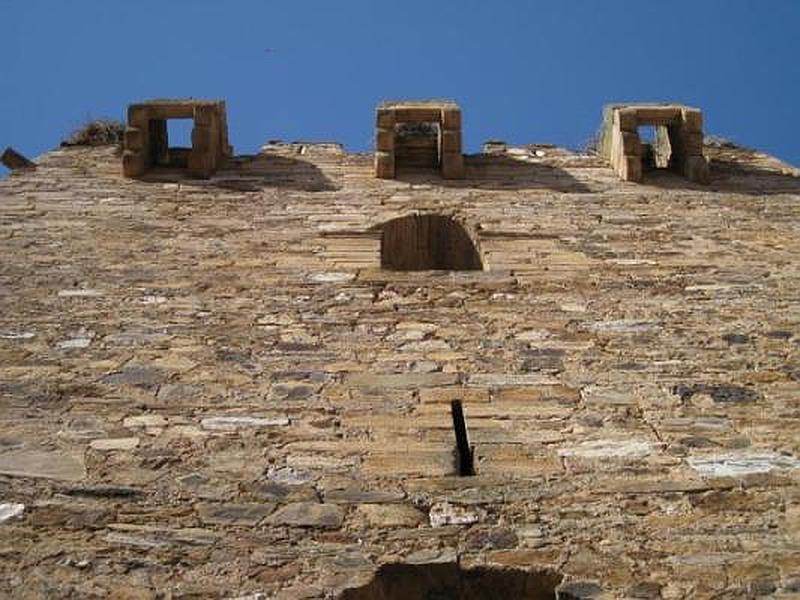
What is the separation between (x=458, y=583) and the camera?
378 centimetres

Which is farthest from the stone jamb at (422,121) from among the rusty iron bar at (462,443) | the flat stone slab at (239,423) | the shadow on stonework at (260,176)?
the flat stone slab at (239,423)

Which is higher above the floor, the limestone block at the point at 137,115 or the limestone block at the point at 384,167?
the limestone block at the point at 137,115

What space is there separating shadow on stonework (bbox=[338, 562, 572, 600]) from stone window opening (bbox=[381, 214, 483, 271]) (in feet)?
12.0

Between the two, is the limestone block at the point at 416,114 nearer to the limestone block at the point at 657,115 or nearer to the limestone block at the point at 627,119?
the limestone block at the point at 627,119

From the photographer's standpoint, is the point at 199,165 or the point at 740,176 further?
the point at 740,176

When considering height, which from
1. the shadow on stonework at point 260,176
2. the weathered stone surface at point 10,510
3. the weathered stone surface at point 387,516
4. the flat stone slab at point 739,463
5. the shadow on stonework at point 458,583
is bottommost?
the shadow on stonework at point 458,583

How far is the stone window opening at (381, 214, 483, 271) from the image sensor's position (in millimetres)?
7285

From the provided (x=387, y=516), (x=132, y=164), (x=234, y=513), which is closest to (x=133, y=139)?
(x=132, y=164)

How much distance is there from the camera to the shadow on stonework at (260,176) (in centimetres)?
782

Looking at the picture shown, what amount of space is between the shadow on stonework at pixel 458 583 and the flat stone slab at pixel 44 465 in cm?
129

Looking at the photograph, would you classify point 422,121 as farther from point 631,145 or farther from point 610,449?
point 610,449

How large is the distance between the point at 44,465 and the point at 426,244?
3.60 metres

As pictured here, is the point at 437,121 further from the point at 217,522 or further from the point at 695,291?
the point at 217,522

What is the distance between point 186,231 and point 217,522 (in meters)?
3.26
